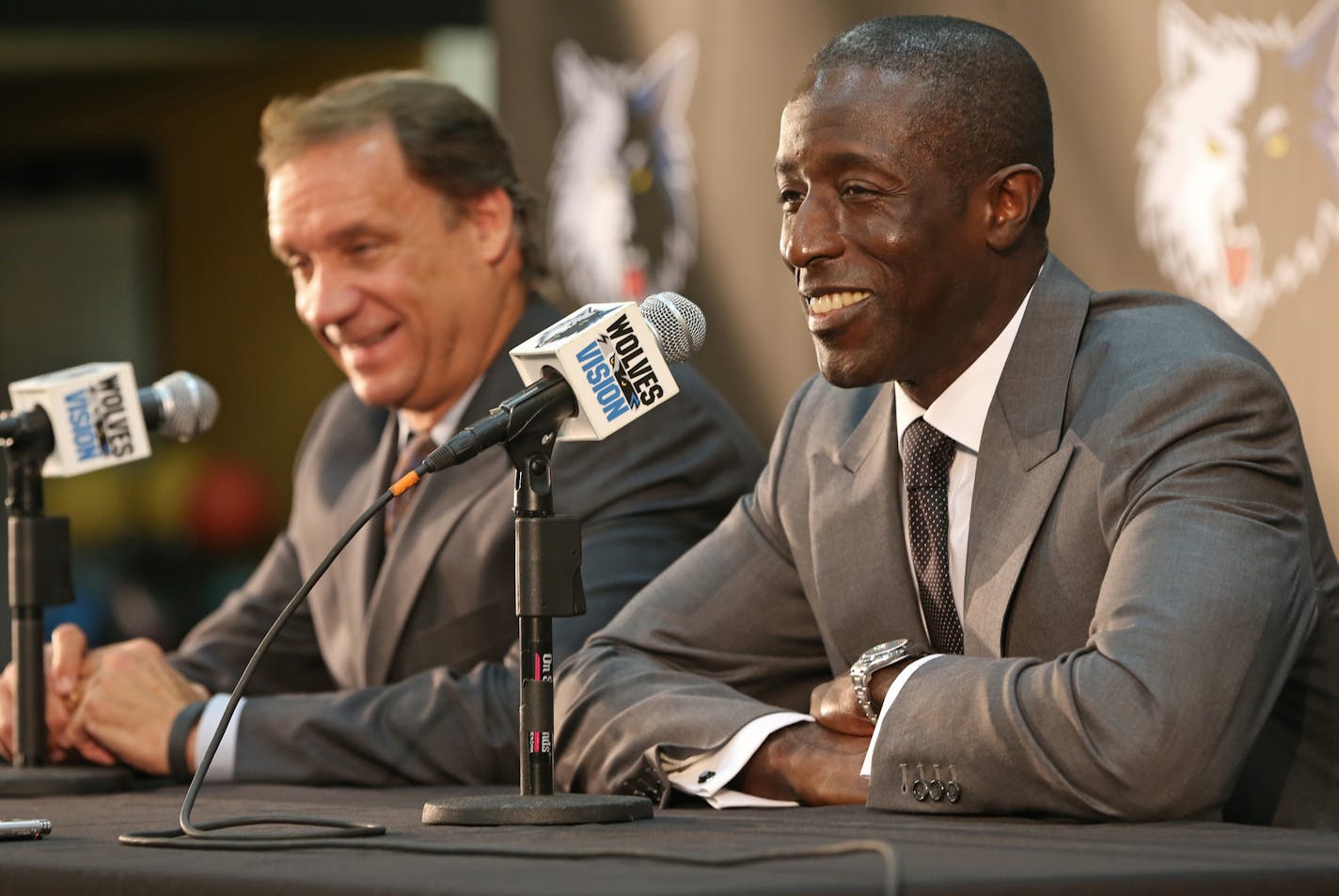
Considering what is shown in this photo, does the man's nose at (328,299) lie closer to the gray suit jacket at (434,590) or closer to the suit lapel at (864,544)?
the gray suit jacket at (434,590)

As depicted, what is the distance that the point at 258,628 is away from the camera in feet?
12.8

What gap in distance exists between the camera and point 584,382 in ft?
6.81

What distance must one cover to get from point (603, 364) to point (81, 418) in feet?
4.01

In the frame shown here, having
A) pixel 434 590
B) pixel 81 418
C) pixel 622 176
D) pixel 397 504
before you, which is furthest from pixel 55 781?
pixel 622 176

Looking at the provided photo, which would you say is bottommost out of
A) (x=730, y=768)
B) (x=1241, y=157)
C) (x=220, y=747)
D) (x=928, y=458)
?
(x=220, y=747)

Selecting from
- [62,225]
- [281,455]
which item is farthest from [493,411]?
[62,225]

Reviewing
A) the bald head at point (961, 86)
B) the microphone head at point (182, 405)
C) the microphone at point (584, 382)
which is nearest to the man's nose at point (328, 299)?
the microphone head at point (182, 405)

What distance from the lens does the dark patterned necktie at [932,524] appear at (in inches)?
102

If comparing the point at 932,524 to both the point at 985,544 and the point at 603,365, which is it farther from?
the point at 603,365

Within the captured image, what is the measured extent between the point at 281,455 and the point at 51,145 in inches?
83.7

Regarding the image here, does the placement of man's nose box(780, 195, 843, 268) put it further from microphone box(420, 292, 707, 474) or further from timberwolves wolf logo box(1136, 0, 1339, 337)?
timberwolves wolf logo box(1136, 0, 1339, 337)

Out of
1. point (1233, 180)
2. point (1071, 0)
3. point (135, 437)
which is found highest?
point (1071, 0)

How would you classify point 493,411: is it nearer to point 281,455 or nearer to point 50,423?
point 50,423

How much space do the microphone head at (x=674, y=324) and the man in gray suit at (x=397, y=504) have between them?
Answer: 39.1 inches
